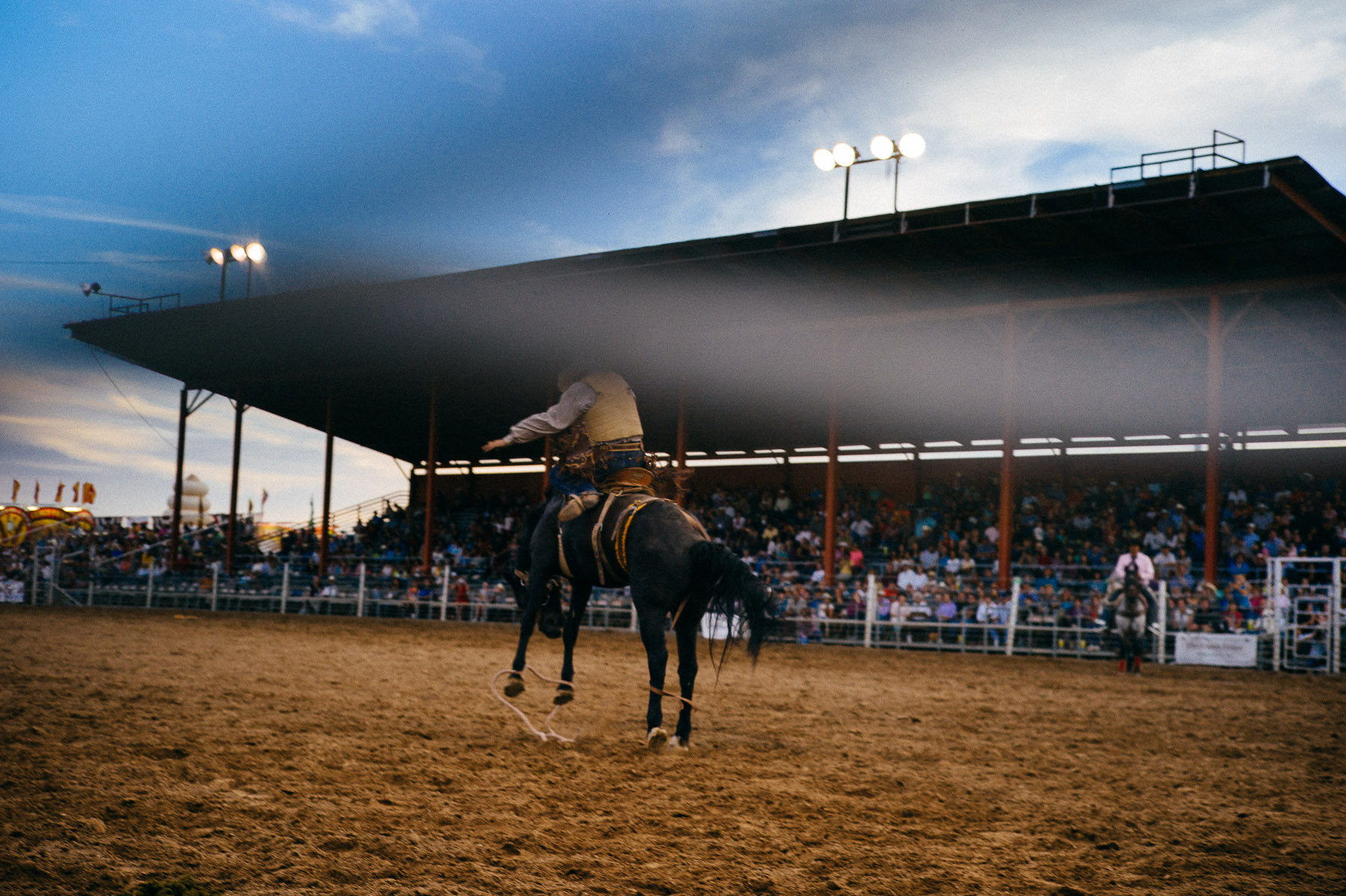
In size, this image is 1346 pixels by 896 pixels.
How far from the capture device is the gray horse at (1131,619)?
47.0 ft

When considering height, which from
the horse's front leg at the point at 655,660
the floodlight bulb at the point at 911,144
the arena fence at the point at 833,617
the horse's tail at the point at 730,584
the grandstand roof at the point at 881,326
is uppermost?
the floodlight bulb at the point at 911,144

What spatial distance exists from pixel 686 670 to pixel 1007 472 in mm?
14783

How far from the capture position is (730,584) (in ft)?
21.5

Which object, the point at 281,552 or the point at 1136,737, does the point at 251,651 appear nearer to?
the point at 1136,737

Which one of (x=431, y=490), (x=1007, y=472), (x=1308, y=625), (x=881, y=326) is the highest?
(x=881, y=326)

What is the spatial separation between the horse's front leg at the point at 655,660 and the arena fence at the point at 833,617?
752 millimetres

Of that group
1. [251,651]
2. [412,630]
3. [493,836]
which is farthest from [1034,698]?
[412,630]

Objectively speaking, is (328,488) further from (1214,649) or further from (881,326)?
(1214,649)

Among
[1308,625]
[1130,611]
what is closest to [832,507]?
[1130,611]

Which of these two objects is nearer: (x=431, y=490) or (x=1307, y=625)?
(x=1307, y=625)

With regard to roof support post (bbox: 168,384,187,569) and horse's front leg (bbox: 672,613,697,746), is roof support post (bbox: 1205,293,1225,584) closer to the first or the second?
horse's front leg (bbox: 672,613,697,746)

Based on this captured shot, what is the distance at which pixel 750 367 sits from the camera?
26.7 metres

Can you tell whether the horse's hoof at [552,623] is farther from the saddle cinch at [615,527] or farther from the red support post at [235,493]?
the red support post at [235,493]

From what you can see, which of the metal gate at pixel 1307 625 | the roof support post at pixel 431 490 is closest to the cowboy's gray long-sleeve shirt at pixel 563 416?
the metal gate at pixel 1307 625
